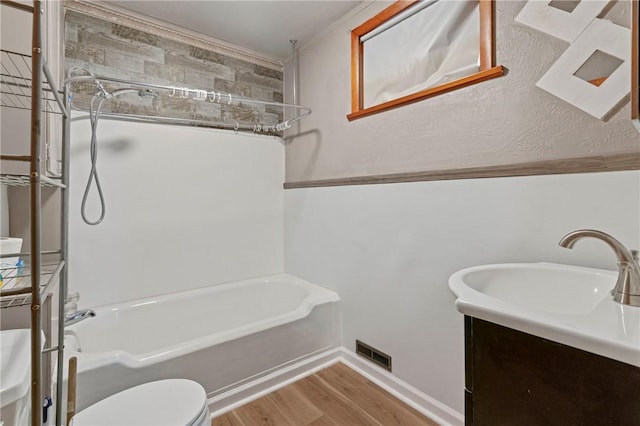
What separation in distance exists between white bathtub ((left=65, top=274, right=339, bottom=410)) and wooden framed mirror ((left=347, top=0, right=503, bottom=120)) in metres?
1.44

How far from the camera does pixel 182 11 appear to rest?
2057 millimetres

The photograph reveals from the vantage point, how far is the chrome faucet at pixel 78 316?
1.67 meters

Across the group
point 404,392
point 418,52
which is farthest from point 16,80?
point 404,392

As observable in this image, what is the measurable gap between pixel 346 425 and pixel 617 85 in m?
1.82

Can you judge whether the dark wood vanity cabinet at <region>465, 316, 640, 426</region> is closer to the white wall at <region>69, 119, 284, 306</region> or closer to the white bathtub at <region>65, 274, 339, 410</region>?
the white bathtub at <region>65, 274, 339, 410</region>

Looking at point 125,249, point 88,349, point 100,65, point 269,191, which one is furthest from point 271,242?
point 100,65

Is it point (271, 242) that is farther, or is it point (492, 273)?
point (271, 242)

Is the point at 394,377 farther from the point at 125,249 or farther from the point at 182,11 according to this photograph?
the point at 182,11

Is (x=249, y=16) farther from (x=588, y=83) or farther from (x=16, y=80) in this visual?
(x=588, y=83)

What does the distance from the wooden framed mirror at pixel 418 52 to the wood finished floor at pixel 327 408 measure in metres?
1.70

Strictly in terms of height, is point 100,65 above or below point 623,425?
above

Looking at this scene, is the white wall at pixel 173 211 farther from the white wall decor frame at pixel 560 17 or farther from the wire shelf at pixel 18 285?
the white wall decor frame at pixel 560 17


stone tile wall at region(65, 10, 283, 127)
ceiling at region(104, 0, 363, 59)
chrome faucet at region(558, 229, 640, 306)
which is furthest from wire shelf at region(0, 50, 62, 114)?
chrome faucet at region(558, 229, 640, 306)

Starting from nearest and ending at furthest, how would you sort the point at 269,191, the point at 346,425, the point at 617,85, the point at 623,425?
the point at 623,425, the point at 617,85, the point at 346,425, the point at 269,191
